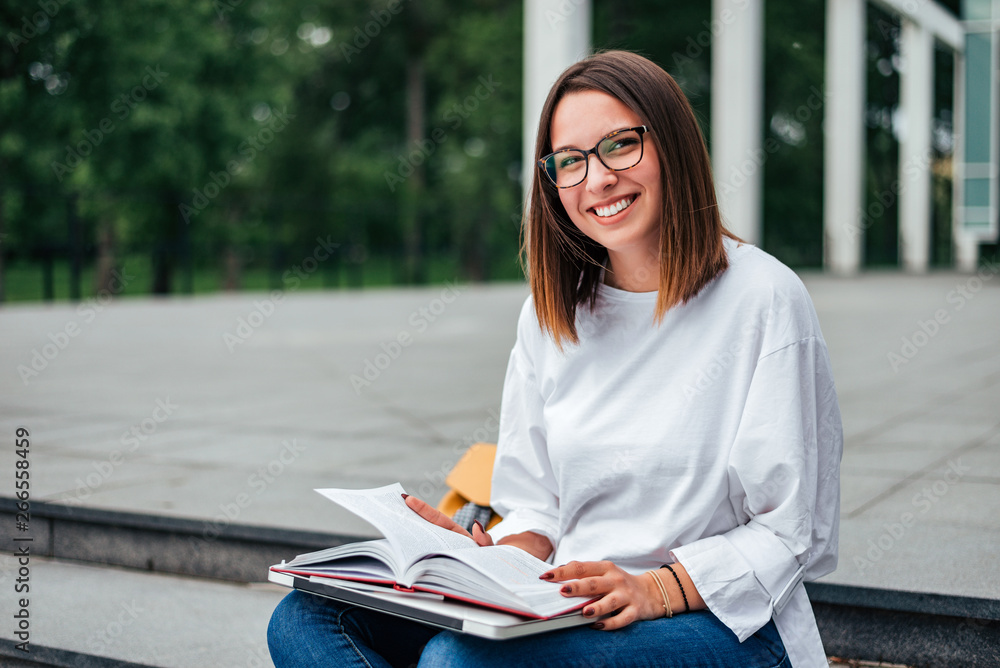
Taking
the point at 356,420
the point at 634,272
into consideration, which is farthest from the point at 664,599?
the point at 356,420

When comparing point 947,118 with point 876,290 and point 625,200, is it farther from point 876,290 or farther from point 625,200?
point 625,200

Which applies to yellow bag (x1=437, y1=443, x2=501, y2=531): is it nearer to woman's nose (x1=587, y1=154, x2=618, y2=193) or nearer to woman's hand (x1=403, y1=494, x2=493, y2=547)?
woman's hand (x1=403, y1=494, x2=493, y2=547)

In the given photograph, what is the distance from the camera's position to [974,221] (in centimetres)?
2239

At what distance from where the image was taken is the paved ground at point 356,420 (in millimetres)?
3309

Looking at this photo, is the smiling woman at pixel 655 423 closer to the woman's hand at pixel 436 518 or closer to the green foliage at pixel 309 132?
the woman's hand at pixel 436 518

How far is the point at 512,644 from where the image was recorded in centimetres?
157

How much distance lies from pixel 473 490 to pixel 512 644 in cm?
84

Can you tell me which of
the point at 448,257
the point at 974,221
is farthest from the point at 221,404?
the point at 448,257

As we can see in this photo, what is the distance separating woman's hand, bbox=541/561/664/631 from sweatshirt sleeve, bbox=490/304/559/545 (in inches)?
14.9

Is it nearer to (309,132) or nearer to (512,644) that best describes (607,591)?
(512,644)

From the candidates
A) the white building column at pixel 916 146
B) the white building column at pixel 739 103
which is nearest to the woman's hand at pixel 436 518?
the white building column at pixel 739 103

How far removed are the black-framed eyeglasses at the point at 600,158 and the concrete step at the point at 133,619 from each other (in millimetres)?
1539

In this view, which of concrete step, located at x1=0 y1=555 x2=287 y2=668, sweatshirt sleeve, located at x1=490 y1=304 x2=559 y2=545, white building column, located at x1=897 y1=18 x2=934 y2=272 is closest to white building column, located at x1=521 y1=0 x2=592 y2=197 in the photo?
concrete step, located at x1=0 y1=555 x2=287 y2=668

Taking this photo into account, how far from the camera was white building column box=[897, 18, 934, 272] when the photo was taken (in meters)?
27.8
